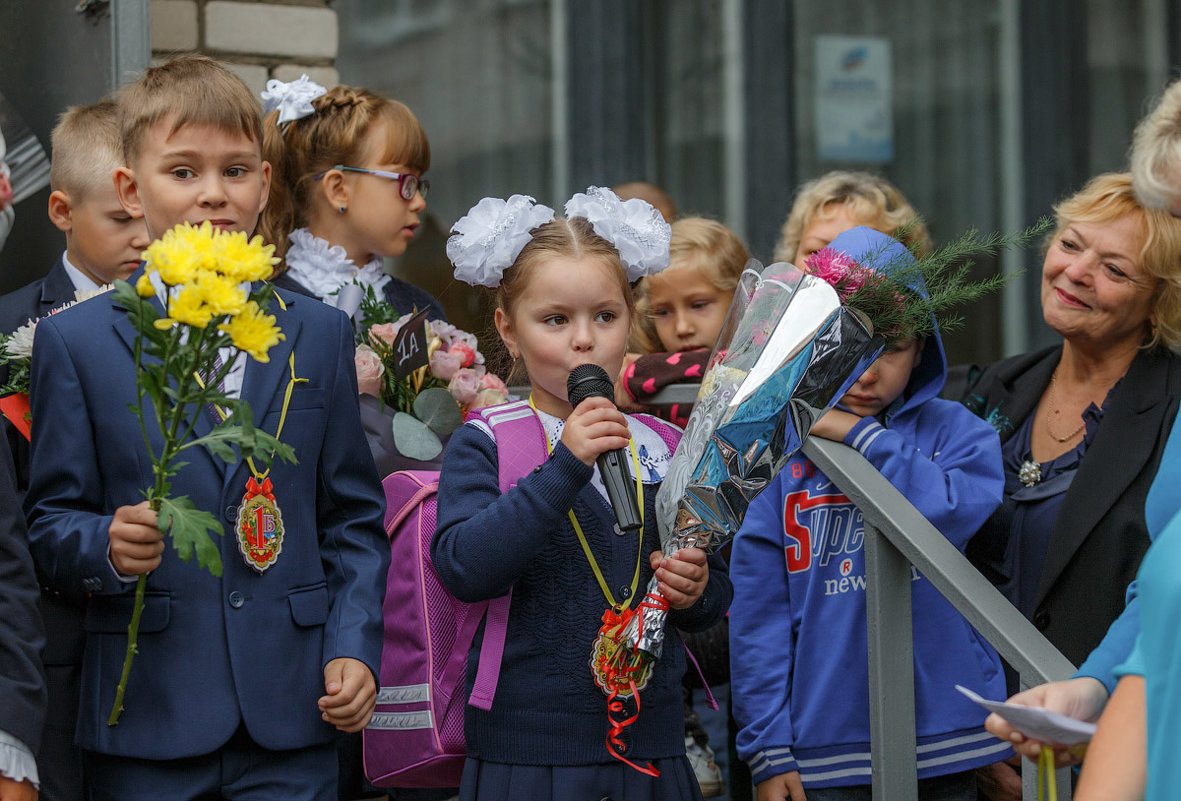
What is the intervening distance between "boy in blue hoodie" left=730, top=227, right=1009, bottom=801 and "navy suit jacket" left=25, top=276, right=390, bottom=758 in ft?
3.08

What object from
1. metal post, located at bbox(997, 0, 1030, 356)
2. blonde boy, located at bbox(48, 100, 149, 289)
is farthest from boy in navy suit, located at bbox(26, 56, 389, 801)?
metal post, located at bbox(997, 0, 1030, 356)

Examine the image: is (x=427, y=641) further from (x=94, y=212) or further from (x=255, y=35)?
(x=255, y=35)

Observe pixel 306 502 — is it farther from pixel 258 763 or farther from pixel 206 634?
pixel 258 763

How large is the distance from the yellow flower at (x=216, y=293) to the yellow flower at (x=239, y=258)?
0.02 metres

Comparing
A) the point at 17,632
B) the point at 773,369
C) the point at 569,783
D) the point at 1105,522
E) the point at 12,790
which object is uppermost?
the point at 773,369

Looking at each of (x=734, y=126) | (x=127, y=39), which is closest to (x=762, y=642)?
(x=127, y=39)

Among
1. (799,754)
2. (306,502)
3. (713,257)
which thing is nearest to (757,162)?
(713,257)

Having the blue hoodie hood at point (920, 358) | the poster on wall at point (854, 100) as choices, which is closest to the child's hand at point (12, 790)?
the blue hoodie hood at point (920, 358)

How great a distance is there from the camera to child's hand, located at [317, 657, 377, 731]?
2299mm

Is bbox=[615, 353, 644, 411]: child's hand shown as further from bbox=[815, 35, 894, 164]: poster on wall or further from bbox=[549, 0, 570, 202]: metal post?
bbox=[815, 35, 894, 164]: poster on wall

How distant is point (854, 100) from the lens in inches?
273

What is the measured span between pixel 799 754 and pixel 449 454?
1029 mm

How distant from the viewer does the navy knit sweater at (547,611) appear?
92.9 inches

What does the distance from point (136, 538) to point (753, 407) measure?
1.03 metres
